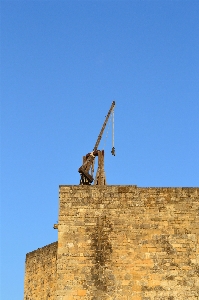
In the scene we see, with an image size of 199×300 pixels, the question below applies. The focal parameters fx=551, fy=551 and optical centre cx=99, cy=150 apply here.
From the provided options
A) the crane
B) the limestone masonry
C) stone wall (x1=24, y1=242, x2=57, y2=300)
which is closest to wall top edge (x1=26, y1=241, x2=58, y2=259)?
stone wall (x1=24, y1=242, x2=57, y2=300)

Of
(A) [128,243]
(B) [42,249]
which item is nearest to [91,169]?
(B) [42,249]

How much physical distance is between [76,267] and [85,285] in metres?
0.46

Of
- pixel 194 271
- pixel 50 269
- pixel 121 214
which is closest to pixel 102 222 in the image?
pixel 121 214

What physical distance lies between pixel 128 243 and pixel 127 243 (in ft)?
0.08

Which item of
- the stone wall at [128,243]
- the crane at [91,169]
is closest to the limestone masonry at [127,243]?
the stone wall at [128,243]

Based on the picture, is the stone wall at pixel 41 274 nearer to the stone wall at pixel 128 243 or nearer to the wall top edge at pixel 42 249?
the wall top edge at pixel 42 249

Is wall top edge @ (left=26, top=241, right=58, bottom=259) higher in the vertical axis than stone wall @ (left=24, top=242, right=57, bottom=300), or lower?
higher

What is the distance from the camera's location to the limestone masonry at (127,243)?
504 inches

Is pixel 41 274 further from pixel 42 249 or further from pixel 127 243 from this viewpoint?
pixel 127 243

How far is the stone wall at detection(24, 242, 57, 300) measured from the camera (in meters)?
17.0

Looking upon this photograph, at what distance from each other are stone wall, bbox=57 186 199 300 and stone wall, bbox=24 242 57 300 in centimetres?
398

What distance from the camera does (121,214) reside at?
13.4 meters

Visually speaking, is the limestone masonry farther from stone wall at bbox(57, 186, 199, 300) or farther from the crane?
the crane

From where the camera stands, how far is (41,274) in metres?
17.7
